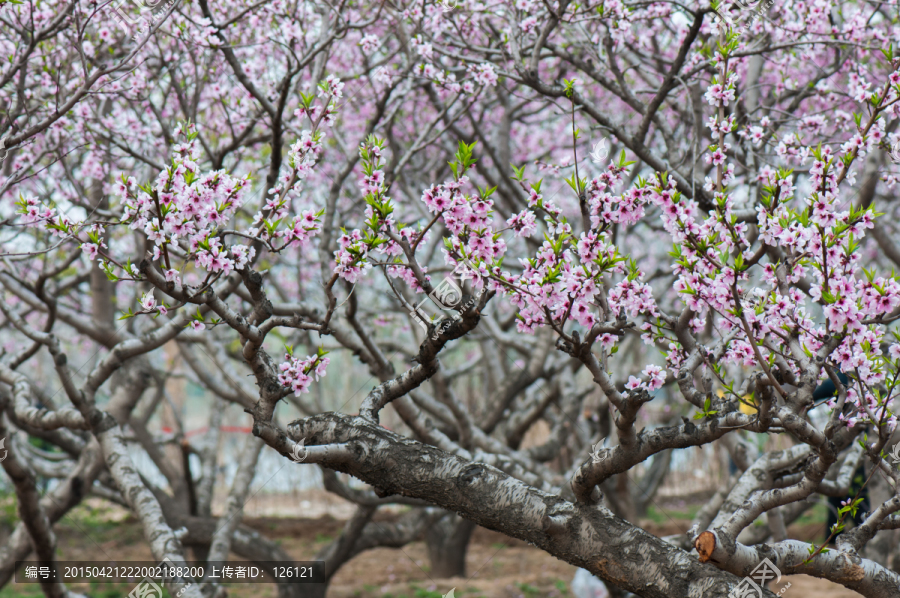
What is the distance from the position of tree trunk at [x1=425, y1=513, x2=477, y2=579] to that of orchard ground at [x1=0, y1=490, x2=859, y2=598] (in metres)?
0.15

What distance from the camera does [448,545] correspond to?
7.79 meters

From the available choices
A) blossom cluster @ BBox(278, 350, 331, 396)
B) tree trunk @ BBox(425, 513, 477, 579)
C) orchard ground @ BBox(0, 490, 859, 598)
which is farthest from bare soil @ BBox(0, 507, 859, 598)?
blossom cluster @ BBox(278, 350, 331, 396)

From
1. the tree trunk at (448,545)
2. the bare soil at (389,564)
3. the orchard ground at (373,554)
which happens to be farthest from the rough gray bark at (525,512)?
the tree trunk at (448,545)

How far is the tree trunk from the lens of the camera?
25.5 ft

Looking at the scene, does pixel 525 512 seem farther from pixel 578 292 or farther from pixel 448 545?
pixel 448 545

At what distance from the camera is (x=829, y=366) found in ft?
8.02

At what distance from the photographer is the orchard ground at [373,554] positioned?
7359mm

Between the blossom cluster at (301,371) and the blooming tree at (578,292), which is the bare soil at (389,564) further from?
the blossom cluster at (301,371)

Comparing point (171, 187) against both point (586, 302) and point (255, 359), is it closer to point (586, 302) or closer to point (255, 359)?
point (255, 359)

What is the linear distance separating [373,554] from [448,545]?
7.76 ft

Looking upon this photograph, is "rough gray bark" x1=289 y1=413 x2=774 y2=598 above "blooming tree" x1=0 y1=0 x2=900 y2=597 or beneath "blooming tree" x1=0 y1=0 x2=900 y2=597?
beneath

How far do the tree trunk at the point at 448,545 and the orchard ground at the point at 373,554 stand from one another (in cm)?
Result: 15

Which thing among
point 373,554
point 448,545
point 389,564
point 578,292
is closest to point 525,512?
point 578,292

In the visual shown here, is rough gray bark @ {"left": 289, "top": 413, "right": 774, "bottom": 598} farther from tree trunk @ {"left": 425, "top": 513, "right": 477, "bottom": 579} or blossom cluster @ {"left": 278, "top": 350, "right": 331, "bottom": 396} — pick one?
tree trunk @ {"left": 425, "top": 513, "right": 477, "bottom": 579}
